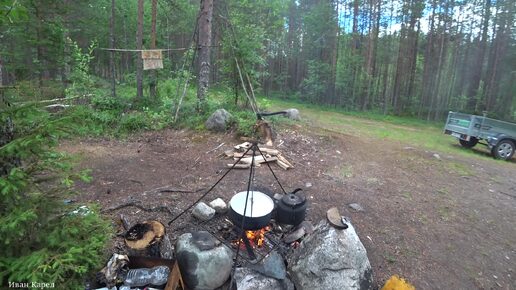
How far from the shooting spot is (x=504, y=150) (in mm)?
9891

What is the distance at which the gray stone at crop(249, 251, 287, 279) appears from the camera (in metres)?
3.16

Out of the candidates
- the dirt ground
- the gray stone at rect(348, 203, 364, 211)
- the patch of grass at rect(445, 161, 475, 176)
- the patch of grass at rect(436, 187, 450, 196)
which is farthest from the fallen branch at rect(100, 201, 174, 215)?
the patch of grass at rect(445, 161, 475, 176)

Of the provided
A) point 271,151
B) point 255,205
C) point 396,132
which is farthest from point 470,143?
point 255,205

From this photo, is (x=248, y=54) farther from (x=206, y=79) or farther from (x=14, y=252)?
(x=14, y=252)

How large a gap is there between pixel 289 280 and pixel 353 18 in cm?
2488

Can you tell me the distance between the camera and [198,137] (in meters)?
7.59

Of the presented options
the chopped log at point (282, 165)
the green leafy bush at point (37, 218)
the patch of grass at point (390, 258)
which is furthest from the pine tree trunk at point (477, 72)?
the green leafy bush at point (37, 218)

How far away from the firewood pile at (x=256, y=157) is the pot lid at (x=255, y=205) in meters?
1.96

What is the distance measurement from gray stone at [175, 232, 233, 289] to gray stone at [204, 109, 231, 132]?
484cm

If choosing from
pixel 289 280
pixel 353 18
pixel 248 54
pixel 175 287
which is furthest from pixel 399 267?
pixel 353 18

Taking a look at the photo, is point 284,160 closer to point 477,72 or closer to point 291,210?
point 291,210

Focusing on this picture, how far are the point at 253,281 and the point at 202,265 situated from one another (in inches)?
21.8

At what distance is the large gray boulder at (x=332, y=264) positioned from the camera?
9.86 ft

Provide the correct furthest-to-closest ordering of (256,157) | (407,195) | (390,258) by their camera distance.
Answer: (256,157) → (407,195) → (390,258)
